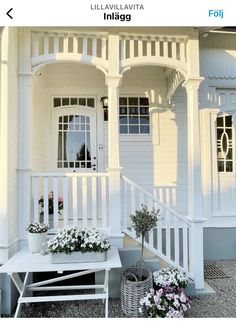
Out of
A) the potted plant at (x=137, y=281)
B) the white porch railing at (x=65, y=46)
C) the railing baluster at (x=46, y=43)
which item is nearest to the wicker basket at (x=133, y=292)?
the potted plant at (x=137, y=281)

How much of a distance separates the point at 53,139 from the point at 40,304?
101 inches

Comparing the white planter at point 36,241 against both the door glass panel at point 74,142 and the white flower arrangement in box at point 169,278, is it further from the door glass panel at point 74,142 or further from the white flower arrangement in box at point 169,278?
the door glass panel at point 74,142

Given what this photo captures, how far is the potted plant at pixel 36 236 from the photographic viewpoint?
3.17m

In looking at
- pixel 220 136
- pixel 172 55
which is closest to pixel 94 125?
pixel 172 55

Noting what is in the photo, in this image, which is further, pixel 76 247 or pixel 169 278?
pixel 169 278

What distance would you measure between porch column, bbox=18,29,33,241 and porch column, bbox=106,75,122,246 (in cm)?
94

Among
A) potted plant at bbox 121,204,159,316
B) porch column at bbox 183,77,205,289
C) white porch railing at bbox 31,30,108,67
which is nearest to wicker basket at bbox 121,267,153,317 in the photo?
potted plant at bbox 121,204,159,316

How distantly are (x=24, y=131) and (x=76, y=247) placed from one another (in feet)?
4.82

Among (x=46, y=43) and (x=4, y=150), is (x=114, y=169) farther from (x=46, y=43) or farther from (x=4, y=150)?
(x=46, y=43)

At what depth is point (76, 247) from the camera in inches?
116

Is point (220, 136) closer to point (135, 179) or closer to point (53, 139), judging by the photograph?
point (135, 179)

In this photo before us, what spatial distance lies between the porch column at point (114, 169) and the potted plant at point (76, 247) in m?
0.47

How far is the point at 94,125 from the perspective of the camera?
16.3 ft
